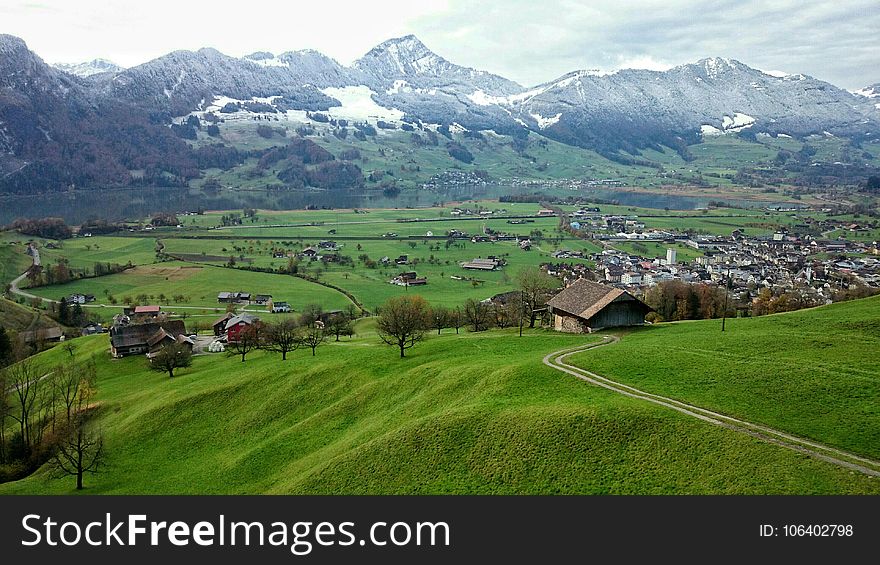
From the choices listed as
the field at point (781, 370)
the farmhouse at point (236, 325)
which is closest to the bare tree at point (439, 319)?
the farmhouse at point (236, 325)

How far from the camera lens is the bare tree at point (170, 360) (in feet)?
235

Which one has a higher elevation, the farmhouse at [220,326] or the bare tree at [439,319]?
the bare tree at [439,319]

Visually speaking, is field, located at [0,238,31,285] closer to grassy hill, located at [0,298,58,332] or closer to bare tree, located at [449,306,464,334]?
grassy hill, located at [0,298,58,332]

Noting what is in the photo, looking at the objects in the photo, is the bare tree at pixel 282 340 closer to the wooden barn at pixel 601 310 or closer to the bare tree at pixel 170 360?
the bare tree at pixel 170 360

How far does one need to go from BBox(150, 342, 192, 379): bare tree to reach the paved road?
167 ft

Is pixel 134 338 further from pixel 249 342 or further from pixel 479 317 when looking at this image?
pixel 479 317

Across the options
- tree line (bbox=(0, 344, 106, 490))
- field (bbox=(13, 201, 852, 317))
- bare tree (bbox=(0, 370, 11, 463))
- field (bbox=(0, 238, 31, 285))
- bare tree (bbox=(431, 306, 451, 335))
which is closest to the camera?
tree line (bbox=(0, 344, 106, 490))

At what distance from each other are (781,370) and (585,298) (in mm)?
27072

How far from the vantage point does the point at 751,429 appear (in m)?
28.7

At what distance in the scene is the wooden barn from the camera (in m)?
58.0

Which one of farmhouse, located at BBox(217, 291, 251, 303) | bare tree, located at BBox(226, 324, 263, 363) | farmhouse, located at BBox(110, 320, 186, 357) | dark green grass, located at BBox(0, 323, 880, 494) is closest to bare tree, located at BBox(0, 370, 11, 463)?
dark green grass, located at BBox(0, 323, 880, 494)

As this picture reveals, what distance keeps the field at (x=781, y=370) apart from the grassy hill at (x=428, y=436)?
2.65 m

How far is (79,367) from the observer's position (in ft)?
248
